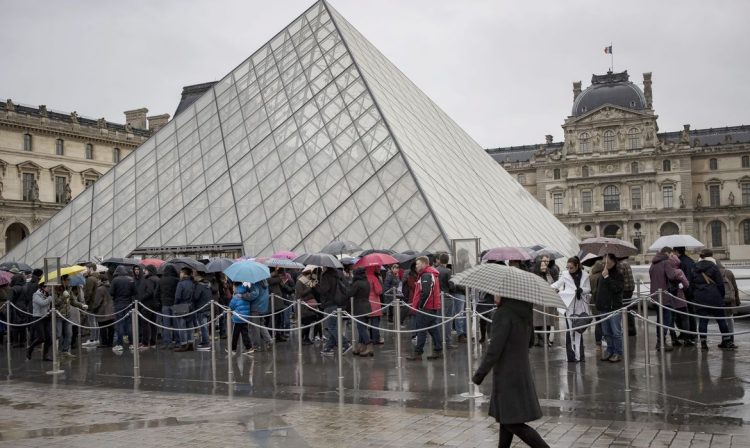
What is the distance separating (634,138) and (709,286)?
68609 mm

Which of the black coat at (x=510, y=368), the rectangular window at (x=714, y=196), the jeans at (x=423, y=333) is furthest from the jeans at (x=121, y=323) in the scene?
the rectangular window at (x=714, y=196)

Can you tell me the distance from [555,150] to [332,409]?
74787mm

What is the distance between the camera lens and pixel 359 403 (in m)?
7.30

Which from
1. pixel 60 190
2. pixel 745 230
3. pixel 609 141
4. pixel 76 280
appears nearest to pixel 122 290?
pixel 76 280

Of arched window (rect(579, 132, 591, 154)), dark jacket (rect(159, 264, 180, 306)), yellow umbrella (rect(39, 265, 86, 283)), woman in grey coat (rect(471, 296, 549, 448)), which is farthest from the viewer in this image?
arched window (rect(579, 132, 591, 154))

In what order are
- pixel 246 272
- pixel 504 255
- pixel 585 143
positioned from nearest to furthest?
pixel 246 272 → pixel 504 255 → pixel 585 143

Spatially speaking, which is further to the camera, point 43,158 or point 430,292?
point 43,158

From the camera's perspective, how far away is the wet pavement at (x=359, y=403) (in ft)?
19.3

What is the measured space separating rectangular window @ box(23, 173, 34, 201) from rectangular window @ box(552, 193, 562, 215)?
50.8 m

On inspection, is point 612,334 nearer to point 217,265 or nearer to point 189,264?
point 189,264

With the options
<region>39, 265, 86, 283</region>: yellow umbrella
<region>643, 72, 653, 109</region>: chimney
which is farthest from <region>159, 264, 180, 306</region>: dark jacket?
<region>643, 72, 653, 109</region>: chimney

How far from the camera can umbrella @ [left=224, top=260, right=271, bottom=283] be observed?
1091 centimetres

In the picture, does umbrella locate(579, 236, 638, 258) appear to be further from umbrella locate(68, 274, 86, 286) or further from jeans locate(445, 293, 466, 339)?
umbrella locate(68, 274, 86, 286)

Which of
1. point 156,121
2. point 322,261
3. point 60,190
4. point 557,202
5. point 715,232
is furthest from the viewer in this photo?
point 557,202
